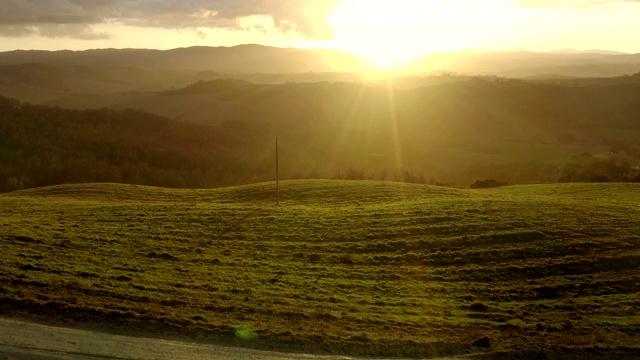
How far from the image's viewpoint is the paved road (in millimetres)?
11883

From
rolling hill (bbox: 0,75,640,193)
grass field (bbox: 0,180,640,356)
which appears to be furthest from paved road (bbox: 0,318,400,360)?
rolling hill (bbox: 0,75,640,193)

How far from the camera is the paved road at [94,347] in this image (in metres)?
11.9

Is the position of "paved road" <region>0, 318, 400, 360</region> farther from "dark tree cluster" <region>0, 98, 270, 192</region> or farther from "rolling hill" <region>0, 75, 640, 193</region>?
"rolling hill" <region>0, 75, 640, 193</region>

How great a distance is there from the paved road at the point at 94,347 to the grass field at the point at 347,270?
76 centimetres

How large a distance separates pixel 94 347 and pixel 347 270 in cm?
936

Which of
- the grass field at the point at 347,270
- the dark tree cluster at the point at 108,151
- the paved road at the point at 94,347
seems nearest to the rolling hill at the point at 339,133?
the dark tree cluster at the point at 108,151

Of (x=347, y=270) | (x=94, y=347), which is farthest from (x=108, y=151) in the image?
(x=94, y=347)

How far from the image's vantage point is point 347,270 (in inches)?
799

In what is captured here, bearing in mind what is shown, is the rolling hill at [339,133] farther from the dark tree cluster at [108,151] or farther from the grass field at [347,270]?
the grass field at [347,270]

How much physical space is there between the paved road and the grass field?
759mm

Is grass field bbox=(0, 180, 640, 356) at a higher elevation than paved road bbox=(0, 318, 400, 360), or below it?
below

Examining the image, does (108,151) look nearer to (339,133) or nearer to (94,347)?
(339,133)

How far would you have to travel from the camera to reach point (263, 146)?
2987 inches

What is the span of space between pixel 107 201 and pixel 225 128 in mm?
51929
